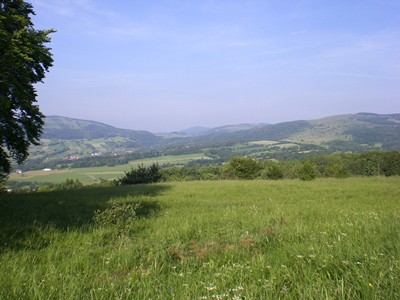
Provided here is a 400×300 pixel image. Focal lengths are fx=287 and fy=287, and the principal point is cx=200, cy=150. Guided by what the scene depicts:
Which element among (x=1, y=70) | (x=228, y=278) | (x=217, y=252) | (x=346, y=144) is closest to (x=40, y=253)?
(x=217, y=252)

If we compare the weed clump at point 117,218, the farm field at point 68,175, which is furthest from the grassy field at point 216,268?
the farm field at point 68,175

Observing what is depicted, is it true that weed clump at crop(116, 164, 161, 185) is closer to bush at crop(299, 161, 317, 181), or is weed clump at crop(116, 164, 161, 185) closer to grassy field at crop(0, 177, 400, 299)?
bush at crop(299, 161, 317, 181)

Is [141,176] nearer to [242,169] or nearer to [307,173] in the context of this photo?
[242,169]

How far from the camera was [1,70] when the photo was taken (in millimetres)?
9445

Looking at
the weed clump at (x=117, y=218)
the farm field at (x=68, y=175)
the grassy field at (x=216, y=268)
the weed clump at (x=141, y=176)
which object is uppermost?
the grassy field at (x=216, y=268)

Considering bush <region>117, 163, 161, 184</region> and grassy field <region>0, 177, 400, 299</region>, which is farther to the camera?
bush <region>117, 163, 161, 184</region>

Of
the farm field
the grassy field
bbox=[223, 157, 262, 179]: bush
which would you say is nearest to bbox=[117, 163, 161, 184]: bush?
bbox=[223, 157, 262, 179]: bush

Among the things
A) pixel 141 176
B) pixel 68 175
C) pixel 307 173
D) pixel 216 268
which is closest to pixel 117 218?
pixel 216 268

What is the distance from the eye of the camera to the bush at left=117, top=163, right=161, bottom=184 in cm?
3906

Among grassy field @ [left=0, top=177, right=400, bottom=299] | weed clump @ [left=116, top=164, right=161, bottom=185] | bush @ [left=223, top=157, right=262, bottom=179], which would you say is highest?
grassy field @ [left=0, top=177, right=400, bottom=299]

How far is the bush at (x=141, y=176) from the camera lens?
3906cm

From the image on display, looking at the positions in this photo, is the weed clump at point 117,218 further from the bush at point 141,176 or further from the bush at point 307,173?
the bush at point 307,173

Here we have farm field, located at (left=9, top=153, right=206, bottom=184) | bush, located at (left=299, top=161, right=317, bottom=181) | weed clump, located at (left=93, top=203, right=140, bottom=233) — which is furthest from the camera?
farm field, located at (left=9, top=153, right=206, bottom=184)

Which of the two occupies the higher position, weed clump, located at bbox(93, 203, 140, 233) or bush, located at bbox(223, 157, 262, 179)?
weed clump, located at bbox(93, 203, 140, 233)
